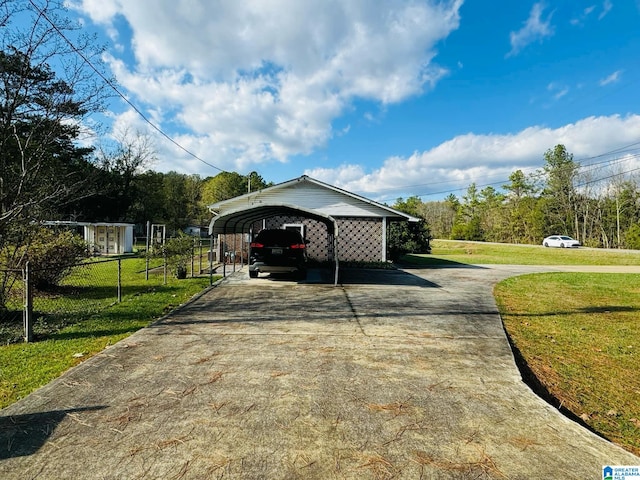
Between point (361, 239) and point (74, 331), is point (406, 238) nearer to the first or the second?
point (361, 239)

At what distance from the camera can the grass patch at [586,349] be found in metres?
3.41

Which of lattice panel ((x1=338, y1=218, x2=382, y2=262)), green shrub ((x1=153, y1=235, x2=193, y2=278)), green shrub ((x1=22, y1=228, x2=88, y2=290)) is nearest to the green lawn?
lattice panel ((x1=338, y1=218, x2=382, y2=262))

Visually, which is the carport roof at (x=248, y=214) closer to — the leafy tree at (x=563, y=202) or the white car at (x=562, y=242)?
the white car at (x=562, y=242)

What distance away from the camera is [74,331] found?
5711 millimetres

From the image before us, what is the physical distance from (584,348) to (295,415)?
473 cm

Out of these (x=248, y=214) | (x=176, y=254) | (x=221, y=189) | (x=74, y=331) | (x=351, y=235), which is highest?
(x=221, y=189)

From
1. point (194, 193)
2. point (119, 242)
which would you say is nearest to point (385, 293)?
point (119, 242)

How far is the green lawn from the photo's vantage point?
3.43m

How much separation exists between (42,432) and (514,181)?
57.5 m

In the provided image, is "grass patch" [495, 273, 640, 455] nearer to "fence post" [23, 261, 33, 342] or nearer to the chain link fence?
"fence post" [23, 261, 33, 342]

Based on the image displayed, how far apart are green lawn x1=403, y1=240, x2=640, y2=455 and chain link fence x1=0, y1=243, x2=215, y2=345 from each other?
275 inches

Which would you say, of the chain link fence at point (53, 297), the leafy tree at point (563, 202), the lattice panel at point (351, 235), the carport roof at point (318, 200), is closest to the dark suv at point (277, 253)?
the chain link fence at point (53, 297)

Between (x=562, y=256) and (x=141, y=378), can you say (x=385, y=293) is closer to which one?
(x=141, y=378)

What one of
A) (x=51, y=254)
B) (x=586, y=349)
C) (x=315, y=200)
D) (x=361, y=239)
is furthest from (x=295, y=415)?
(x=361, y=239)
